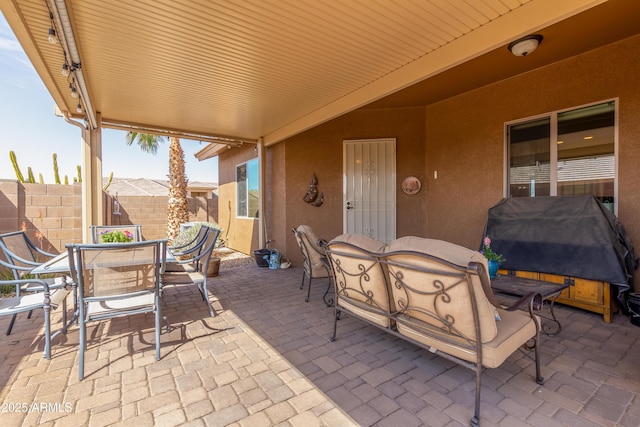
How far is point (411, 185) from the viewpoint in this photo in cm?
579

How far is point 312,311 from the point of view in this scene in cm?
359

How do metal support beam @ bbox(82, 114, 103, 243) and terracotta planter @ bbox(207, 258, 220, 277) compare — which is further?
terracotta planter @ bbox(207, 258, 220, 277)

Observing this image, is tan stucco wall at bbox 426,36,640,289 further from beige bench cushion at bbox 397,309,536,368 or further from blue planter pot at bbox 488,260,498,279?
beige bench cushion at bbox 397,309,536,368

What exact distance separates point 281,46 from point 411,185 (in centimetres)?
369

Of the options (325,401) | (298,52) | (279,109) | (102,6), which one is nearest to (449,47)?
(298,52)

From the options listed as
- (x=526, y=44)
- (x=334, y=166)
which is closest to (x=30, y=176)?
(x=334, y=166)

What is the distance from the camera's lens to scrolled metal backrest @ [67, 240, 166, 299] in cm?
225

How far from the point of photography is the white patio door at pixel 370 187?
5.88 metres

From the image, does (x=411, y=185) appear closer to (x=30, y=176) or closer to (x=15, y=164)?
(x=30, y=176)

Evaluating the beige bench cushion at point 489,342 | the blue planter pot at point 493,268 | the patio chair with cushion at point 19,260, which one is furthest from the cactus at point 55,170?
the blue planter pot at point 493,268

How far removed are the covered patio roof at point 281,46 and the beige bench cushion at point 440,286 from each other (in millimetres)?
2000

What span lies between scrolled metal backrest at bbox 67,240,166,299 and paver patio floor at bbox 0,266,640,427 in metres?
0.60

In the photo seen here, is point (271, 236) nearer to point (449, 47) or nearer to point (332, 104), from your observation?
point (332, 104)

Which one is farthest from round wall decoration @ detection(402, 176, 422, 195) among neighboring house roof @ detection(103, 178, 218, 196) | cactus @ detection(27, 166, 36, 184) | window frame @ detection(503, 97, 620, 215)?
neighboring house roof @ detection(103, 178, 218, 196)
